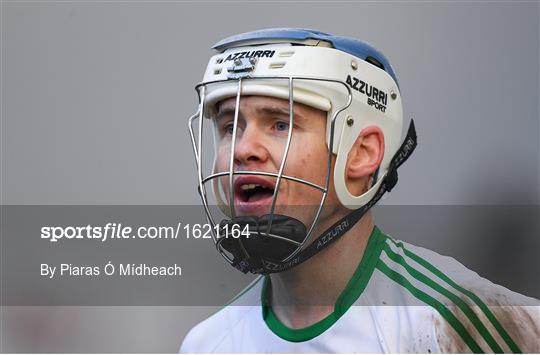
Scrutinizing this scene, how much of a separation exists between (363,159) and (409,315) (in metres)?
0.50

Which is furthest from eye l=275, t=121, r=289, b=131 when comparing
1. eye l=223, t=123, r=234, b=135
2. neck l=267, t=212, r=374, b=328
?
neck l=267, t=212, r=374, b=328

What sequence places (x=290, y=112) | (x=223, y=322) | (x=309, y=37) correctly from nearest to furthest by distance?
(x=290, y=112)
(x=309, y=37)
(x=223, y=322)

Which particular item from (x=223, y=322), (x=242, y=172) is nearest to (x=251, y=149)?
(x=242, y=172)

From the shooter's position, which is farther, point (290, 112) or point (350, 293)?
point (350, 293)

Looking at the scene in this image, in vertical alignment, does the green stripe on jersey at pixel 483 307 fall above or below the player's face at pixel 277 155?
below

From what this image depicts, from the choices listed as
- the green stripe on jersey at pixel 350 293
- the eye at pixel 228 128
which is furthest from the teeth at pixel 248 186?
the green stripe on jersey at pixel 350 293

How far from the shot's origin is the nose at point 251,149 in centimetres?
236

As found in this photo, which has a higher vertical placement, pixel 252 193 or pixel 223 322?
pixel 252 193

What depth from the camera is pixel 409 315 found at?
2426mm

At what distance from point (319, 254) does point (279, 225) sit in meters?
0.24

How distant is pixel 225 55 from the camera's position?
2.55 m

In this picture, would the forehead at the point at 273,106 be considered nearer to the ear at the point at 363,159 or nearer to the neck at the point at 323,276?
the ear at the point at 363,159

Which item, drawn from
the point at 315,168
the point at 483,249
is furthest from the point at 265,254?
the point at 483,249

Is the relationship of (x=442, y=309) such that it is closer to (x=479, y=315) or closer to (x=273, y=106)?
(x=479, y=315)
